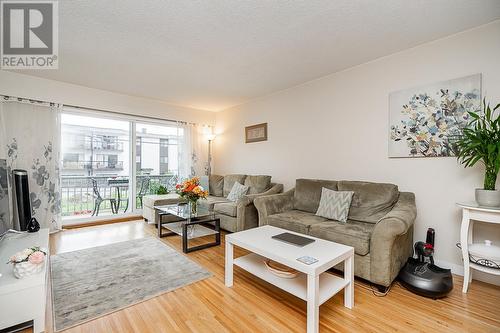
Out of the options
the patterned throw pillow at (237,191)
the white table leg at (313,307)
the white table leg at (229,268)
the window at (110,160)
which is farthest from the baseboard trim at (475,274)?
the window at (110,160)

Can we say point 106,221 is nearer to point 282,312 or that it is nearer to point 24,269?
point 24,269

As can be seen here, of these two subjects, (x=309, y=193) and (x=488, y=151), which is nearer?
(x=488, y=151)

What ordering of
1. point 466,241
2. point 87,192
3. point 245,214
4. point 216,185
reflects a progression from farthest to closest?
point 216,185 < point 87,192 < point 245,214 < point 466,241

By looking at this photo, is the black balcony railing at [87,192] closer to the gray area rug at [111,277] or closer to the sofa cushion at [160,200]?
the sofa cushion at [160,200]

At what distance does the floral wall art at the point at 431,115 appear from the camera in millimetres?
2311

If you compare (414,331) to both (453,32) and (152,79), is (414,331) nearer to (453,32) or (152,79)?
(453,32)

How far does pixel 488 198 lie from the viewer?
1.94m

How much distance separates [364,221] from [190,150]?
156 inches

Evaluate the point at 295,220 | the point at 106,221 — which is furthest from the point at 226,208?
the point at 106,221

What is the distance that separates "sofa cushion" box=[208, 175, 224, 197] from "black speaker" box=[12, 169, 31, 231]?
288cm

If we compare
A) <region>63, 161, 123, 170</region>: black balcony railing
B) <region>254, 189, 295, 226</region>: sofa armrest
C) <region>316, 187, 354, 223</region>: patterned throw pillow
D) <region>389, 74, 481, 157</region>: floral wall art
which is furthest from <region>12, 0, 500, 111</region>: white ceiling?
<region>254, 189, 295, 226</region>: sofa armrest

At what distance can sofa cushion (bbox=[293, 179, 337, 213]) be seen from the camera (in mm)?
3102

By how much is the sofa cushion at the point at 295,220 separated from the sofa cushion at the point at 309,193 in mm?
122

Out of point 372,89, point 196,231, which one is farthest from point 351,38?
point 196,231
